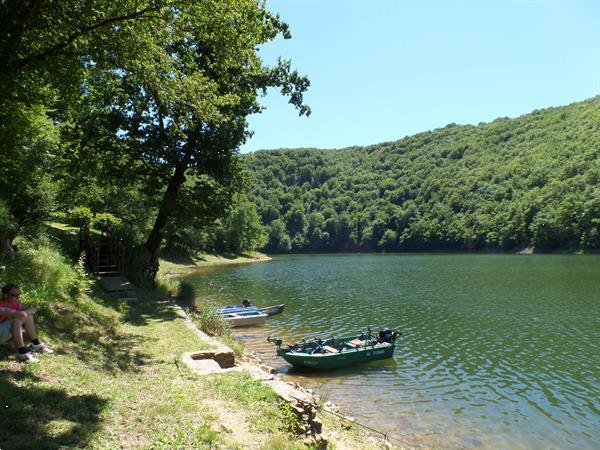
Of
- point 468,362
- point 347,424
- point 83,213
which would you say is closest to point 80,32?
point 347,424

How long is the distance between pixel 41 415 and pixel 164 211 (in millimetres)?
16075

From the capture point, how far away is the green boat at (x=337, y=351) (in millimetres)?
17047

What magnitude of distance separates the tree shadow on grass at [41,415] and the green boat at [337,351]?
1122cm

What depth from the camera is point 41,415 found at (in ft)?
18.5

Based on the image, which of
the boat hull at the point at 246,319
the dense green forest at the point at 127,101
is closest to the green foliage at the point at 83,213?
the dense green forest at the point at 127,101

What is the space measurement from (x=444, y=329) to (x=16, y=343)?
21109mm

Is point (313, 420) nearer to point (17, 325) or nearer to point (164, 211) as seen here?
point (17, 325)

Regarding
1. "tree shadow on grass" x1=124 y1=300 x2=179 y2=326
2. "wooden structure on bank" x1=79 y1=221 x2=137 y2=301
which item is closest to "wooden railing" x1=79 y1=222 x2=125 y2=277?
"wooden structure on bank" x1=79 y1=221 x2=137 y2=301

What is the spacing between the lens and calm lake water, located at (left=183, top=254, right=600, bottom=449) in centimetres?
1200

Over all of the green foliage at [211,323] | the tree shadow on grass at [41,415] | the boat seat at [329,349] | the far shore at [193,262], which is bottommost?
the far shore at [193,262]

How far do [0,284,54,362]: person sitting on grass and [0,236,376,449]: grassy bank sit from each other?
23 cm

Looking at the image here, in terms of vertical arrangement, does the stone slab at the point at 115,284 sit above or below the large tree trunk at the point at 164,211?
below

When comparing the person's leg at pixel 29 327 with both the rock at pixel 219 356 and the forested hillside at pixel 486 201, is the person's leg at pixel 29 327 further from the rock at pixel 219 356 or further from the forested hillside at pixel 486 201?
the forested hillside at pixel 486 201

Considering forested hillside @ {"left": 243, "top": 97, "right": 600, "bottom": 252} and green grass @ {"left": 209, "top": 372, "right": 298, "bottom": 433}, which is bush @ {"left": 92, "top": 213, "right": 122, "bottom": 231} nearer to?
green grass @ {"left": 209, "top": 372, "right": 298, "bottom": 433}
